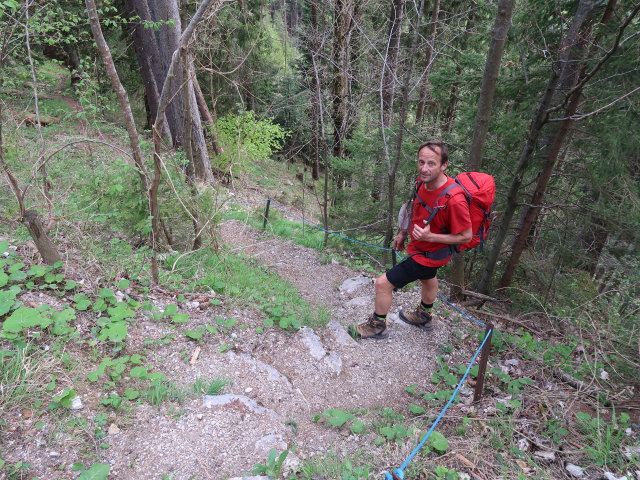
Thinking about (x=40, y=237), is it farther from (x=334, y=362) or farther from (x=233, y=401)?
(x=334, y=362)

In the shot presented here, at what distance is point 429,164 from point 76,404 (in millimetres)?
3363

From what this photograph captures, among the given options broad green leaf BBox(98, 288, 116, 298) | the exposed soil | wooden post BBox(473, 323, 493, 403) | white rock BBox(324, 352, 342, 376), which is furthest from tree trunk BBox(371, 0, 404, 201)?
broad green leaf BBox(98, 288, 116, 298)

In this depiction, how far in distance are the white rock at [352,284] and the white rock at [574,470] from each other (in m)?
3.61

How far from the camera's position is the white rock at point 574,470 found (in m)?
2.30

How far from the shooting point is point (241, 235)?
704 centimetres

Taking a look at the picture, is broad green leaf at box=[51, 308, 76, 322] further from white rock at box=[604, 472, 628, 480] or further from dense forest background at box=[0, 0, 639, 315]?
white rock at box=[604, 472, 628, 480]

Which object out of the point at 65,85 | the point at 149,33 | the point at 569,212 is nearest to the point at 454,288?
the point at 569,212

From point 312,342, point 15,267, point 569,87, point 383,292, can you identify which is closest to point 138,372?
point 15,267

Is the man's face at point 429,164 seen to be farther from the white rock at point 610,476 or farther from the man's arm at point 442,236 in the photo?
the white rock at point 610,476

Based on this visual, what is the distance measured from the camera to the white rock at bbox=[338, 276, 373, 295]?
5785 millimetres

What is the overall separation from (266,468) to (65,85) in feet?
62.8

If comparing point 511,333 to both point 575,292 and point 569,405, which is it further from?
point 575,292

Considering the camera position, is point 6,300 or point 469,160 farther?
point 469,160

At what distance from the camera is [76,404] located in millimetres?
2408
